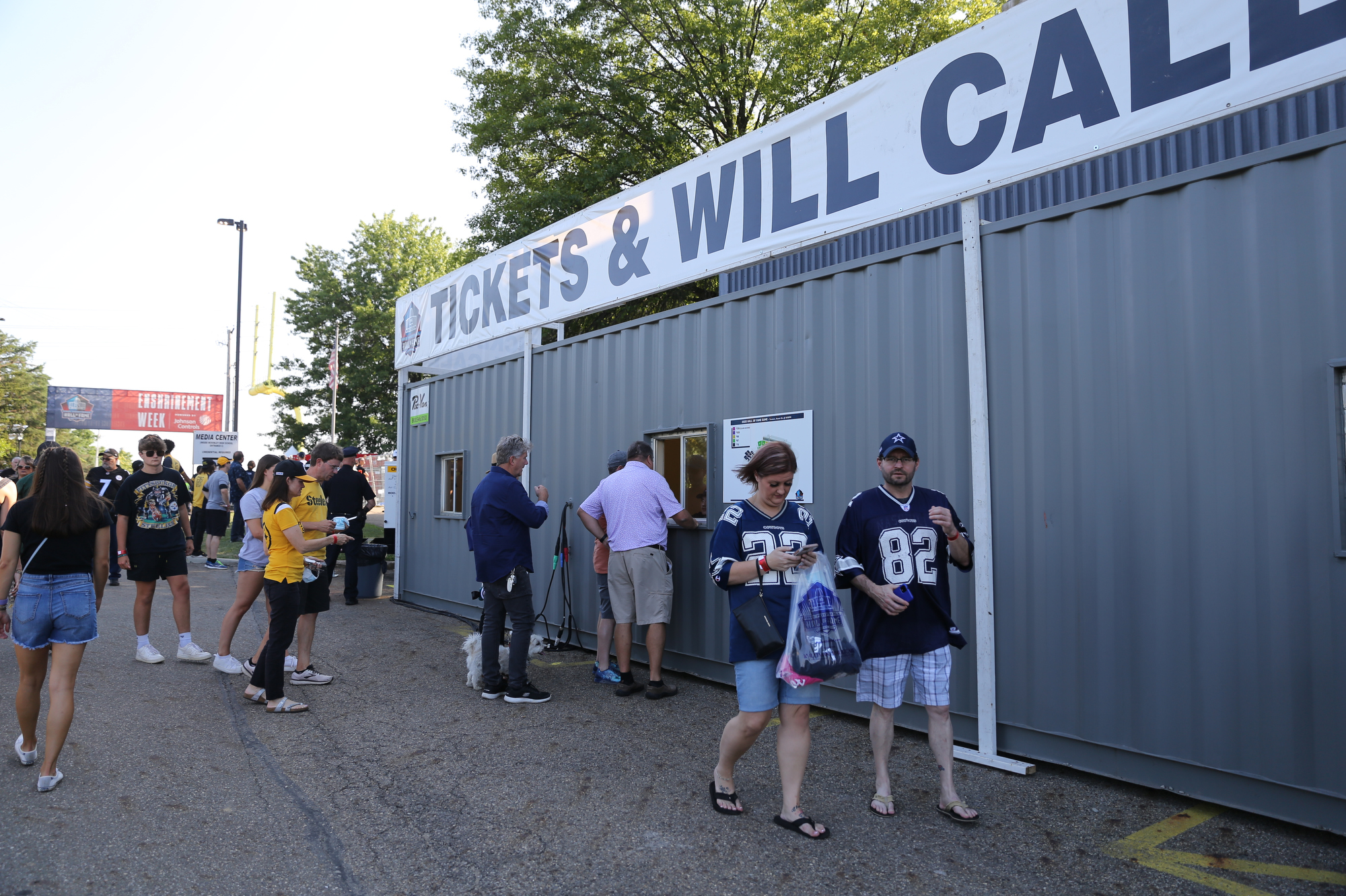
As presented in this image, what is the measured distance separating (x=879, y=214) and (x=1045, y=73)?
4.07 feet

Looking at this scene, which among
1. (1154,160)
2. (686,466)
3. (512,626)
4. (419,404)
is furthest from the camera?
(419,404)

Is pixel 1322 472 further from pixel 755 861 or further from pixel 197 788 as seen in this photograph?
pixel 197 788

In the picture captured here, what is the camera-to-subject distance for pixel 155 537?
22.5ft

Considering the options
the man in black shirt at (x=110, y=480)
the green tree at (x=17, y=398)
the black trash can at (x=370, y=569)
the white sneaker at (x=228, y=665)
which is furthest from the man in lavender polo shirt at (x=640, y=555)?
the green tree at (x=17, y=398)

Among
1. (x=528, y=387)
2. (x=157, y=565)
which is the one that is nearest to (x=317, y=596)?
(x=157, y=565)

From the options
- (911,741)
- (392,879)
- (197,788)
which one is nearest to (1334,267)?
(911,741)

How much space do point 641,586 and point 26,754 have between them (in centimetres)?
383

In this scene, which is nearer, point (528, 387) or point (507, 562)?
point (507, 562)

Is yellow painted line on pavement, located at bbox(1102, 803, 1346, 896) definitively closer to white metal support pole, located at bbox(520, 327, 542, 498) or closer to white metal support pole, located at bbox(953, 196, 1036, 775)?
white metal support pole, located at bbox(953, 196, 1036, 775)

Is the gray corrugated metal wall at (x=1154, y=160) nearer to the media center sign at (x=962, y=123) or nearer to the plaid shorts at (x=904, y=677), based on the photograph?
the media center sign at (x=962, y=123)

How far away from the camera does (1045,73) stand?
4684 millimetres

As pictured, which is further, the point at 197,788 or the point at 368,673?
the point at 368,673

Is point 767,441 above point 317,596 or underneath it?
above

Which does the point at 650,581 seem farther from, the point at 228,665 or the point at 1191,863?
the point at 1191,863
